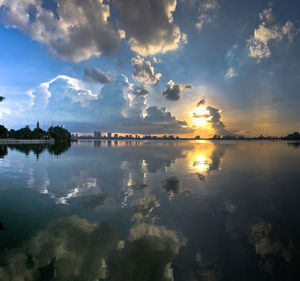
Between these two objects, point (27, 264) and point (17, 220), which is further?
point (17, 220)

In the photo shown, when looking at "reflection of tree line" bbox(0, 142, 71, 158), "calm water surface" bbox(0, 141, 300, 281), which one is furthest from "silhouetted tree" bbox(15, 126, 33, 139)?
"calm water surface" bbox(0, 141, 300, 281)

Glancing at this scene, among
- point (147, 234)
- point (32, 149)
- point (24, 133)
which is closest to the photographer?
point (147, 234)

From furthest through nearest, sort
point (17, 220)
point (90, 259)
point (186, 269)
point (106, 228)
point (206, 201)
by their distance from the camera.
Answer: point (206, 201), point (17, 220), point (106, 228), point (90, 259), point (186, 269)

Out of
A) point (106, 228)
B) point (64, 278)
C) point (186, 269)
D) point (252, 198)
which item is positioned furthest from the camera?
point (252, 198)

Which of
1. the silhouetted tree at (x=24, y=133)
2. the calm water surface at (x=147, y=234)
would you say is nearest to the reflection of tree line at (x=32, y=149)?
the calm water surface at (x=147, y=234)

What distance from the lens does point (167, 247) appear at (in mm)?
7344

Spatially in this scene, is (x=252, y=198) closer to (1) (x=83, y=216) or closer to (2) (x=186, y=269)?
(2) (x=186, y=269)

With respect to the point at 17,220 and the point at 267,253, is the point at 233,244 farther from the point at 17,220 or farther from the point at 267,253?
the point at 17,220

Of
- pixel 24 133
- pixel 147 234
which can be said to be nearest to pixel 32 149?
pixel 147 234

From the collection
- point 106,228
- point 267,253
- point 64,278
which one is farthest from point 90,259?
point 267,253

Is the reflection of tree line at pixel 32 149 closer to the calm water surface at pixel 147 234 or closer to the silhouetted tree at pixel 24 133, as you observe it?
the calm water surface at pixel 147 234

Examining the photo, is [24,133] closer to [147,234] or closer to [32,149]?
[32,149]

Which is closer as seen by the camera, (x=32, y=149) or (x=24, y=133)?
(x=32, y=149)

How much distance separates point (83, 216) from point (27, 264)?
378 centimetres
